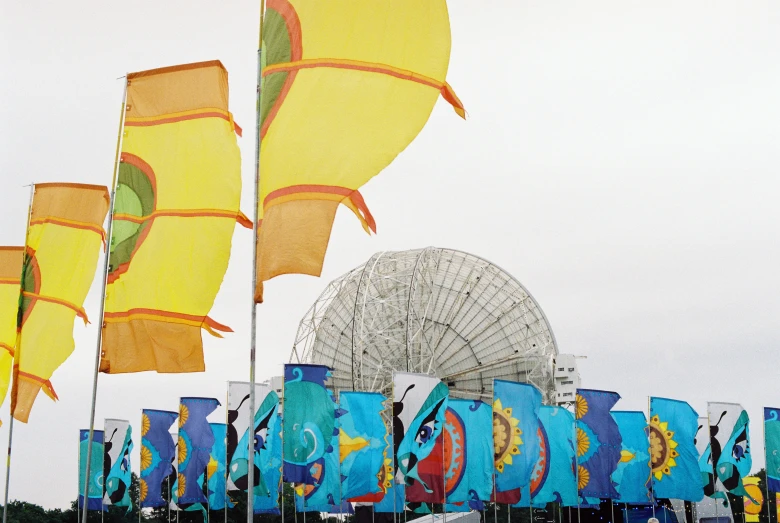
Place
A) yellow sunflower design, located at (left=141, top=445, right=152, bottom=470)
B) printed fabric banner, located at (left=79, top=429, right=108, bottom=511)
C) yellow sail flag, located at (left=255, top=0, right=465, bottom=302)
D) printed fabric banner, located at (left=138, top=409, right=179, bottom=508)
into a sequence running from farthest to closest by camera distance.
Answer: printed fabric banner, located at (left=79, top=429, right=108, bottom=511), printed fabric banner, located at (left=138, top=409, right=179, bottom=508), yellow sunflower design, located at (left=141, top=445, right=152, bottom=470), yellow sail flag, located at (left=255, top=0, right=465, bottom=302)

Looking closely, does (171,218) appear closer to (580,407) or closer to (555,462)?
(555,462)

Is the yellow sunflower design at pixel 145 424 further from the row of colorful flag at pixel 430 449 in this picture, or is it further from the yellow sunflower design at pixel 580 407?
the yellow sunflower design at pixel 580 407

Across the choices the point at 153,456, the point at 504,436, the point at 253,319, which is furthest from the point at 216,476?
the point at 253,319

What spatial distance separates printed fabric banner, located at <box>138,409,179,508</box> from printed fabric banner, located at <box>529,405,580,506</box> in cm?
1752

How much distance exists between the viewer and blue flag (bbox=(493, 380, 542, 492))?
38.0 metres

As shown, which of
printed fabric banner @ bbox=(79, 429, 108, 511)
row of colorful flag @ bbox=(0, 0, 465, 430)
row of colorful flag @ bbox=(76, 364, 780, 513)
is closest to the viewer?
row of colorful flag @ bbox=(0, 0, 465, 430)

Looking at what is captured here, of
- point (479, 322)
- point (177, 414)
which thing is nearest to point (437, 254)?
point (479, 322)

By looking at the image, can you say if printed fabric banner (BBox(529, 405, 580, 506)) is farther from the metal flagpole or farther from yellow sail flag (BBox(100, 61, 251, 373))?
the metal flagpole

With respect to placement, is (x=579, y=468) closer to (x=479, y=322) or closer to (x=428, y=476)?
(x=428, y=476)

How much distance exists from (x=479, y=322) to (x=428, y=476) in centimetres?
2995

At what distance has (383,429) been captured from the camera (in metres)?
39.4

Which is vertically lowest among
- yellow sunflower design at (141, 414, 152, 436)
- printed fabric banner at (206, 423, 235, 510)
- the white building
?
printed fabric banner at (206, 423, 235, 510)

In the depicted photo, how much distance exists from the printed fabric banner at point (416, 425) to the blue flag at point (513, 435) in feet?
14.4

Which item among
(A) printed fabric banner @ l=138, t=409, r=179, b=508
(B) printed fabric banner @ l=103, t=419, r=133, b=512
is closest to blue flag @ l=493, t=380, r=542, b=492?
(A) printed fabric banner @ l=138, t=409, r=179, b=508
